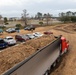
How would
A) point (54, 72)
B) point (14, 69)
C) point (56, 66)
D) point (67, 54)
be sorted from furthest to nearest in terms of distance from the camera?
1. point (67, 54)
2. point (56, 66)
3. point (54, 72)
4. point (14, 69)

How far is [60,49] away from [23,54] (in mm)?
6796

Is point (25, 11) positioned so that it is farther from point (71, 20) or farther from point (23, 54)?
point (23, 54)

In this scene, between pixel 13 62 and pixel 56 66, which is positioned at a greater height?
pixel 13 62

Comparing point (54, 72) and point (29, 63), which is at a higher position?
point (29, 63)

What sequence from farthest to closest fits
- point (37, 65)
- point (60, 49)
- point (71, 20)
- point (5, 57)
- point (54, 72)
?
1. point (71, 20)
2. point (60, 49)
3. point (54, 72)
4. point (5, 57)
5. point (37, 65)

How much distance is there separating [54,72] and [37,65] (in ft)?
18.9

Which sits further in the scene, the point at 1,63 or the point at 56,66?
the point at 56,66

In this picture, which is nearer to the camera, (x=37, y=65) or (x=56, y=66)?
(x=37, y=65)

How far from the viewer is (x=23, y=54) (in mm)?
16234

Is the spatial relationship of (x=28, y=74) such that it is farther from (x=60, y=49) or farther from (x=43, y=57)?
(x=60, y=49)

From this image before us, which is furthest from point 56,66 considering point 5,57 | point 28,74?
point 28,74

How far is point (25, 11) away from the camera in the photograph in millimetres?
102312

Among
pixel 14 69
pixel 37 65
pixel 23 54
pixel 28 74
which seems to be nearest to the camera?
pixel 14 69

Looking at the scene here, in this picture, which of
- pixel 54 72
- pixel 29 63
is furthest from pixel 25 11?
pixel 29 63
